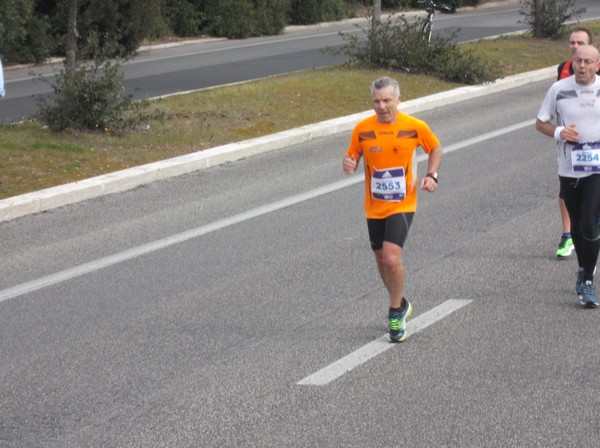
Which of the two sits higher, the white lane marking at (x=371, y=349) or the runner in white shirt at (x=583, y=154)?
the runner in white shirt at (x=583, y=154)

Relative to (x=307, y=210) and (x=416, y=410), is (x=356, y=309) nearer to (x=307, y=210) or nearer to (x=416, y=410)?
(x=416, y=410)

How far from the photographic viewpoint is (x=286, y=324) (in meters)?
8.01

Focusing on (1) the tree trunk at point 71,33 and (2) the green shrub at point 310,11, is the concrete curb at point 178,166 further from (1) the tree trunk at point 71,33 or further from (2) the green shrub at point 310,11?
(2) the green shrub at point 310,11

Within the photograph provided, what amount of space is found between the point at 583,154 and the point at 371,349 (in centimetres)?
220

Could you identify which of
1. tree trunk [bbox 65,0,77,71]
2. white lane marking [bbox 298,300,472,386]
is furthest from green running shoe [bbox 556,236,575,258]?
tree trunk [bbox 65,0,77,71]

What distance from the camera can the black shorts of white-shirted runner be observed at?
770cm

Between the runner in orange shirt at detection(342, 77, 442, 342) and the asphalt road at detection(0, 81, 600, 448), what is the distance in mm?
474

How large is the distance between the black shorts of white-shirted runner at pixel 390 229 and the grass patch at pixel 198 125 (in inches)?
217

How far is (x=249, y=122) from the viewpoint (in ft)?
55.1

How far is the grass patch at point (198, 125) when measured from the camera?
44.8 feet

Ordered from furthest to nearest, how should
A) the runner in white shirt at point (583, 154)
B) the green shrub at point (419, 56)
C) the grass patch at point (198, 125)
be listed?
the green shrub at point (419, 56)
the grass patch at point (198, 125)
the runner in white shirt at point (583, 154)

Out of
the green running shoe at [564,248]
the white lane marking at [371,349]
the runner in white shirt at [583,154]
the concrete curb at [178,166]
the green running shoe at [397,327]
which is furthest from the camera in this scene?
the concrete curb at [178,166]

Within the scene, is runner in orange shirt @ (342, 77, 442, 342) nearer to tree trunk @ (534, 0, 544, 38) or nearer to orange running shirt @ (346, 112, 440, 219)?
orange running shirt @ (346, 112, 440, 219)

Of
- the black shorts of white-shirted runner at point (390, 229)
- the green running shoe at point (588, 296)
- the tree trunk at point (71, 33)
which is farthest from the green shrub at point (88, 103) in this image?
the green running shoe at point (588, 296)
